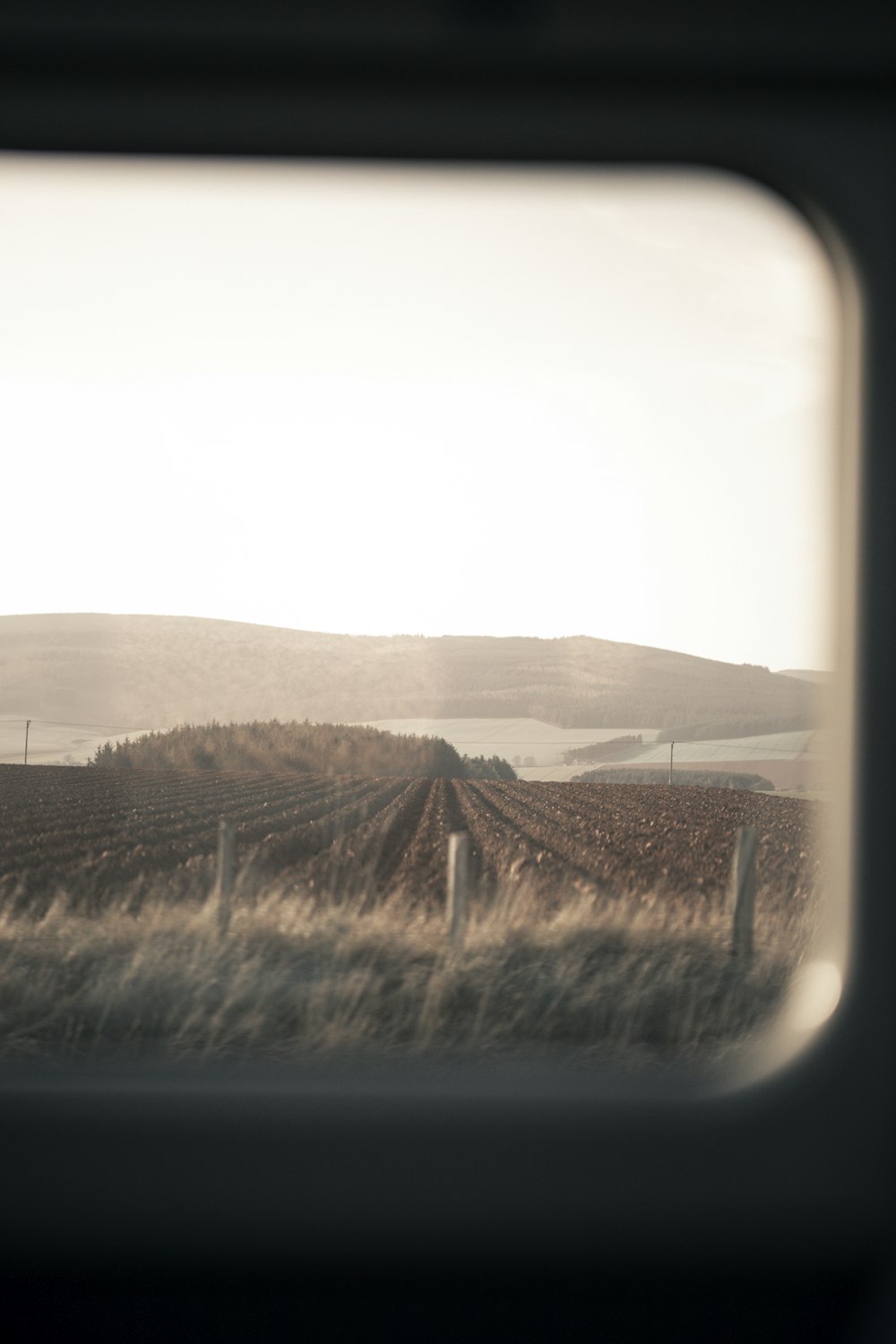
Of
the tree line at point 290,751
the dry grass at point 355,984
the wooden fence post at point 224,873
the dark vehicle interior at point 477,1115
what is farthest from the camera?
the tree line at point 290,751

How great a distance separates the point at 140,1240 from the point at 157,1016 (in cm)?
32

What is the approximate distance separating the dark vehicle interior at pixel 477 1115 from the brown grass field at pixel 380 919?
101mm

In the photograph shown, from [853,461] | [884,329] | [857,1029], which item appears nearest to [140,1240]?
[857,1029]

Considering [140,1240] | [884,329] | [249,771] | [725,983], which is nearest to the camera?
[140,1240]

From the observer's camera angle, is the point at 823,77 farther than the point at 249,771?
No

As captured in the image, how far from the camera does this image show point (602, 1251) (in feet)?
4.92

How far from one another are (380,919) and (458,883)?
0.59 feet

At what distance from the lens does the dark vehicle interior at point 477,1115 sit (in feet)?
4.91

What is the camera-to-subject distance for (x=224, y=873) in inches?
71.5

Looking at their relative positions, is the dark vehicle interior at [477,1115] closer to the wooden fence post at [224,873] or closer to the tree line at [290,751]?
the wooden fence post at [224,873]

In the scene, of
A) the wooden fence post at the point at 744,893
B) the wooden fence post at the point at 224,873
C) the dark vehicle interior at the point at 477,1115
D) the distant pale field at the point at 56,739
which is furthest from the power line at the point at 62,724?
the wooden fence post at the point at 744,893

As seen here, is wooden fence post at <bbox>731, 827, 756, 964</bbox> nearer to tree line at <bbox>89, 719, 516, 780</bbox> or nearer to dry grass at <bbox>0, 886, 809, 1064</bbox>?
dry grass at <bbox>0, 886, 809, 1064</bbox>

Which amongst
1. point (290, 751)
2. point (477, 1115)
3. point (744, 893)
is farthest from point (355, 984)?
point (744, 893)

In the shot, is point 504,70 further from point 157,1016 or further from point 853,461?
point 157,1016
